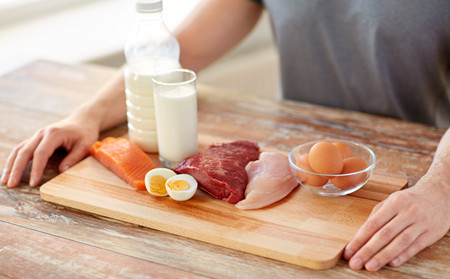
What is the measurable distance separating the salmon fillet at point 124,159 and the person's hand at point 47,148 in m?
0.05

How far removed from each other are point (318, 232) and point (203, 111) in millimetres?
781

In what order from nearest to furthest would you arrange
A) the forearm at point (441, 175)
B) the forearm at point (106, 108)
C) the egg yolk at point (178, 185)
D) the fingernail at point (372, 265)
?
the fingernail at point (372, 265), the forearm at point (441, 175), the egg yolk at point (178, 185), the forearm at point (106, 108)

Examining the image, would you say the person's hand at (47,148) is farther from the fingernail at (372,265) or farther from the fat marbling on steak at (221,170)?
the fingernail at (372,265)

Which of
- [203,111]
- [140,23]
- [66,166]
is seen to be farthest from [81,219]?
[203,111]

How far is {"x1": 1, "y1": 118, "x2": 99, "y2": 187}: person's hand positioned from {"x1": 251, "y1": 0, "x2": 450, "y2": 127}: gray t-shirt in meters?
0.79

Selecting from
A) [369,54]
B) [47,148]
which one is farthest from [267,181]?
[369,54]

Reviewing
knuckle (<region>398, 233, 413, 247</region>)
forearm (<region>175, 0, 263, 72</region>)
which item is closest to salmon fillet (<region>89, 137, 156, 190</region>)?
forearm (<region>175, 0, 263, 72</region>)

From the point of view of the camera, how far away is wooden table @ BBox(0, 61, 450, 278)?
1.13m

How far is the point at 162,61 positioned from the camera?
154 cm

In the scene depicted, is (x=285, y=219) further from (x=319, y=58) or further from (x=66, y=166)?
(x=319, y=58)

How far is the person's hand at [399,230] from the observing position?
3.65 ft

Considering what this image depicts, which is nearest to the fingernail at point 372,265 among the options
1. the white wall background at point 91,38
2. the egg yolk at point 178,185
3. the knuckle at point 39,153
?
Result: the egg yolk at point 178,185

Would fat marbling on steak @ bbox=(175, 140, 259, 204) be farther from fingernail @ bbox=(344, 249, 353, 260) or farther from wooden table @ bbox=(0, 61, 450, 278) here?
fingernail @ bbox=(344, 249, 353, 260)

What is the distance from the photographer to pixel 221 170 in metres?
1.34
